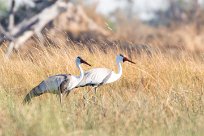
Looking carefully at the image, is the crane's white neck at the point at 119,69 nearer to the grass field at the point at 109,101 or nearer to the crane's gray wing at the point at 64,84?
the grass field at the point at 109,101

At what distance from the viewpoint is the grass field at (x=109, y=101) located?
651 centimetres

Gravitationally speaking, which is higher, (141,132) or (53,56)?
(53,56)

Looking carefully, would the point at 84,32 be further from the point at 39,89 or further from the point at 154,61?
the point at 39,89

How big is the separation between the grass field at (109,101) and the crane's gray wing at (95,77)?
13 cm

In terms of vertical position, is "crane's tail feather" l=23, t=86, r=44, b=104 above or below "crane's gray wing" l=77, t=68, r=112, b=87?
below

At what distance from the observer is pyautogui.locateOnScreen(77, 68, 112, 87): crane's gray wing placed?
9562 mm

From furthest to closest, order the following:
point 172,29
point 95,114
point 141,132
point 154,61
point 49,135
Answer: point 172,29 < point 154,61 < point 95,114 < point 141,132 < point 49,135

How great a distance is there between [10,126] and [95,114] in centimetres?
87

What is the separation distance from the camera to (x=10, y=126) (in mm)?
6598

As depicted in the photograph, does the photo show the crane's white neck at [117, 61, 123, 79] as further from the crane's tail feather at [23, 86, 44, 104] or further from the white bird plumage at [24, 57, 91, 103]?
the crane's tail feather at [23, 86, 44, 104]

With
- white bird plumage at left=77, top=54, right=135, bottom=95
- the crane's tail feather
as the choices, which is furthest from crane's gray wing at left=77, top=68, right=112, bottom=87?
the crane's tail feather

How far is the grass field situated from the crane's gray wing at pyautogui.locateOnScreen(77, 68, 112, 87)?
0.13 metres

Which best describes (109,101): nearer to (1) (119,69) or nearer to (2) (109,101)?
(2) (109,101)

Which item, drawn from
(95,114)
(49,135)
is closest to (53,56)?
(95,114)
